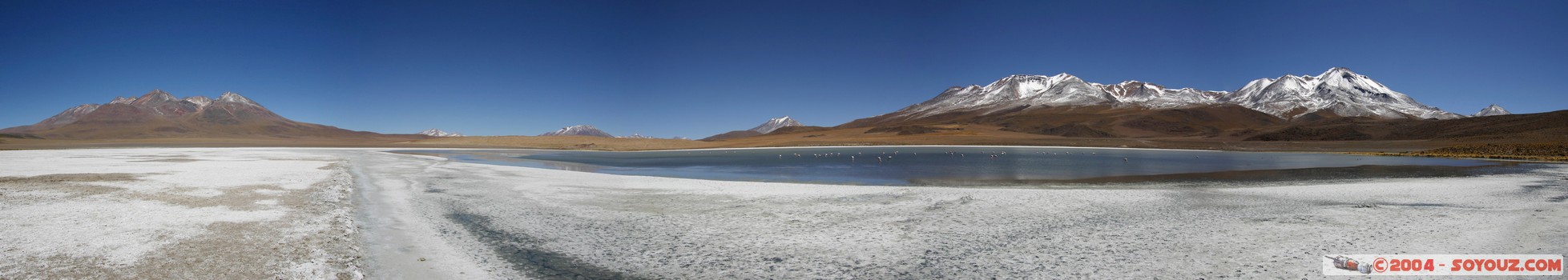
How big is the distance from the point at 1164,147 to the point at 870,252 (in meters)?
74.6

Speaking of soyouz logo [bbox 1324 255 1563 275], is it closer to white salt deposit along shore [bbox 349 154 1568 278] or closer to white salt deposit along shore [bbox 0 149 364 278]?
white salt deposit along shore [bbox 349 154 1568 278]

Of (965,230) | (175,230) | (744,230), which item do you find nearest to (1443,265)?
(965,230)

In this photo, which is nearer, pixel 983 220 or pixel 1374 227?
pixel 1374 227

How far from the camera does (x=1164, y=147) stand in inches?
2781

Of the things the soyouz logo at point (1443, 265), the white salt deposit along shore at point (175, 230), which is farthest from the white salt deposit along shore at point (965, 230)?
the white salt deposit along shore at point (175, 230)

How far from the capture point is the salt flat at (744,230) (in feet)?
22.3

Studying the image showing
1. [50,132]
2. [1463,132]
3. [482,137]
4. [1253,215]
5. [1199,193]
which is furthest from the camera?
[50,132]

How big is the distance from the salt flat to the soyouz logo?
0.31 m

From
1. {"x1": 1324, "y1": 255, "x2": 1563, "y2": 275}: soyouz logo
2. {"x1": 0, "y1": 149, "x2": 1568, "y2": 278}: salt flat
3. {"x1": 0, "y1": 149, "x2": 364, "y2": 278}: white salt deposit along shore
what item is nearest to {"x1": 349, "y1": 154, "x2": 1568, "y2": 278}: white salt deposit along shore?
{"x1": 0, "y1": 149, "x2": 1568, "y2": 278}: salt flat

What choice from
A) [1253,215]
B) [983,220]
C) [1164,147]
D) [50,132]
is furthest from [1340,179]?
[50,132]

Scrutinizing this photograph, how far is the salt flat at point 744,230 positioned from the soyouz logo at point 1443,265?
313 mm

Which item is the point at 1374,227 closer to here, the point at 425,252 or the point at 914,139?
the point at 425,252

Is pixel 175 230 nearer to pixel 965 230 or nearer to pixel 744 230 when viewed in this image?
pixel 744 230

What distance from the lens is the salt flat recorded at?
22.3 ft
